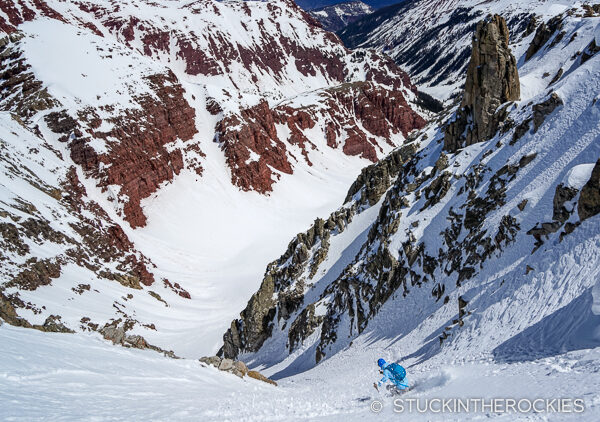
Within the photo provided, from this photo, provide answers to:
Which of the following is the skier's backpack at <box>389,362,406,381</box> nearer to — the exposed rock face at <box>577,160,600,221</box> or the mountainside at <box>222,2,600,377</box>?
the mountainside at <box>222,2,600,377</box>

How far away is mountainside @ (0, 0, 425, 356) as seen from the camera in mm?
44562

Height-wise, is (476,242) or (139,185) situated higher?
(139,185)

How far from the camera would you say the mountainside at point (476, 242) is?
1535 centimetres

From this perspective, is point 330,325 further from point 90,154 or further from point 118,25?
point 118,25

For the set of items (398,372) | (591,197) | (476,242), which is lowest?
(398,372)

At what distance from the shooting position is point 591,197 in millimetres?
15891

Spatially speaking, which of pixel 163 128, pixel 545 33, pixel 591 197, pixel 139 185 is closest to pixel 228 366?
pixel 591 197

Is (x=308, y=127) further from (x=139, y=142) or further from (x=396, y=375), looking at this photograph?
(x=396, y=375)

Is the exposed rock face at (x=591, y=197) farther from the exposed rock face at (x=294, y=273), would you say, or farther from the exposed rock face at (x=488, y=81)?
the exposed rock face at (x=294, y=273)

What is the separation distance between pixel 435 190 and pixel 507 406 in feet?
80.3

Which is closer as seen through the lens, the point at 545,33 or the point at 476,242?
the point at 476,242

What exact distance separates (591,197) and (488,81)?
21.2 m

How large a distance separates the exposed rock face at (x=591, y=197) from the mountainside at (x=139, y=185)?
69.4ft

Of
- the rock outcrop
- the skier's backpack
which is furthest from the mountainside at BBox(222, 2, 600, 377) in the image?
the skier's backpack
